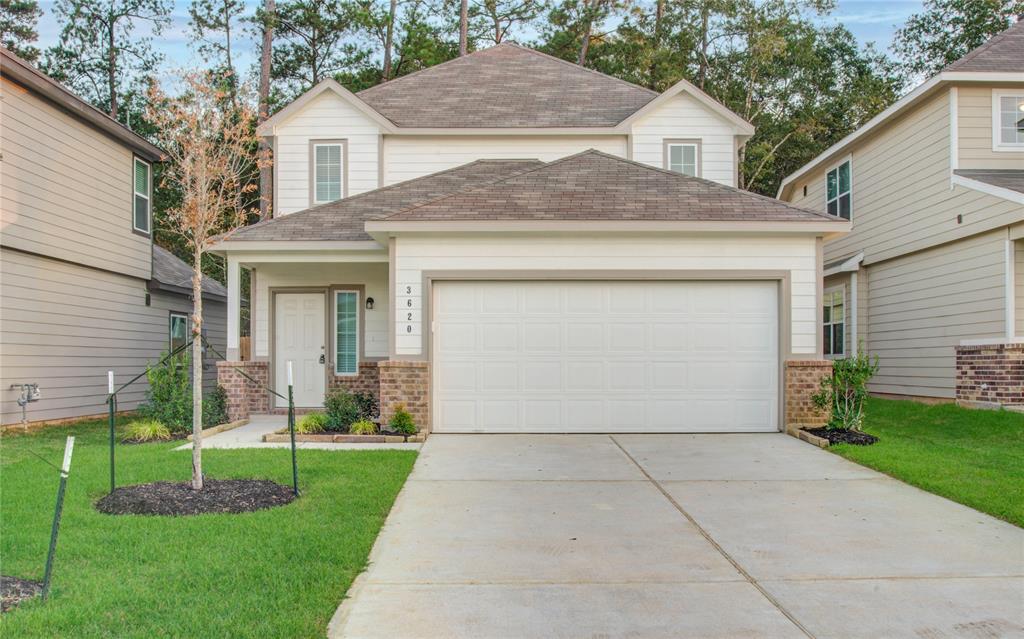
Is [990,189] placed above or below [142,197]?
below

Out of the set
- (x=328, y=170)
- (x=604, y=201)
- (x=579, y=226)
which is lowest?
(x=579, y=226)

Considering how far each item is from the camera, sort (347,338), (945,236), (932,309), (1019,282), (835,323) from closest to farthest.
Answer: (1019,282) → (945,236) → (347,338) → (932,309) → (835,323)

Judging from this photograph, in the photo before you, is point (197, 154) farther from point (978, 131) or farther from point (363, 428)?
point (978, 131)

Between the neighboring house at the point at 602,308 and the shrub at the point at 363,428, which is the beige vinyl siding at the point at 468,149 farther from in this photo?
the shrub at the point at 363,428

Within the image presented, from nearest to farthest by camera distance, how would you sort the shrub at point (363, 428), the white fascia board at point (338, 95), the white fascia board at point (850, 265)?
the shrub at point (363, 428) → the white fascia board at point (338, 95) → the white fascia board at point (850, 265)

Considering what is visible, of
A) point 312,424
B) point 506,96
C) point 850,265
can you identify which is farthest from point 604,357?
point 850,265

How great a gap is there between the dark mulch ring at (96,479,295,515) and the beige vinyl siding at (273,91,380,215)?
8936mm

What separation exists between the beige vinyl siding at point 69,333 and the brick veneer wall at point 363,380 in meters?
4.36

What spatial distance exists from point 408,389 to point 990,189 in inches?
379

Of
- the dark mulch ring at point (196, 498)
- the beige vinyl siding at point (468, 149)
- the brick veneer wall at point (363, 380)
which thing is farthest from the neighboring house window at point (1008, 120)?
the dark mulch ring at point (196, 498)

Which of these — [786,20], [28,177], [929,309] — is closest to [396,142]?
[28,177]

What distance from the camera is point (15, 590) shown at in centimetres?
441

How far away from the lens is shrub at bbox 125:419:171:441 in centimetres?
1069

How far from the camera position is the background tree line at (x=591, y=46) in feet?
82.4
